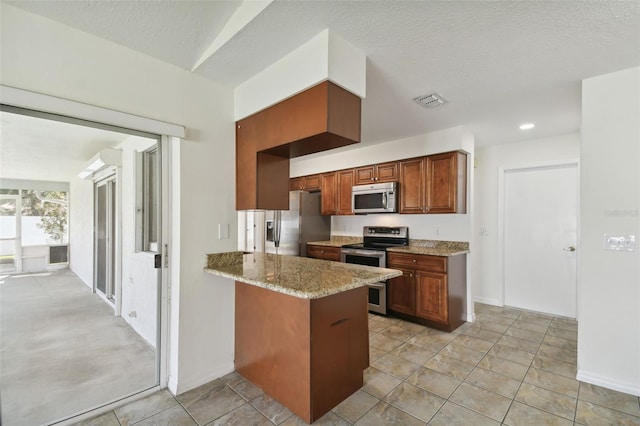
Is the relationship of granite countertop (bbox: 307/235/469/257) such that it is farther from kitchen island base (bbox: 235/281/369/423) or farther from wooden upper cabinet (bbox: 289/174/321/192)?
kitchen island base (bbox: 235/281/369/423)

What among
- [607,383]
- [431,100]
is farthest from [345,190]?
[607,383]

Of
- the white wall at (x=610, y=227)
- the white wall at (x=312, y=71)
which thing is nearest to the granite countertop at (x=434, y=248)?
the white wall at (x=610, y=227)

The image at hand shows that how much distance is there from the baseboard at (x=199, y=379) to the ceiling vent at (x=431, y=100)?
2.97 metres

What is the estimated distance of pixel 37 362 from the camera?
7.00ft

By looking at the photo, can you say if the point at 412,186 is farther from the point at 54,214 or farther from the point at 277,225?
the point at 54,214

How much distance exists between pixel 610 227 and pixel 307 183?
13.6 ft

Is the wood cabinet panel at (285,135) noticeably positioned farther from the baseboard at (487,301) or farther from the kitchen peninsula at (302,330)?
the baseboard at (487,301)

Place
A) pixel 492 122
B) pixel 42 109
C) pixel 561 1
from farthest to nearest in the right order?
pixel 492 122
pixel 42 109
pixel 561 1

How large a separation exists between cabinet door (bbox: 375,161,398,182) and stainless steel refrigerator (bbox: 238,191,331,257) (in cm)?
129

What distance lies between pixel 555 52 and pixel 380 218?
3.04 metres

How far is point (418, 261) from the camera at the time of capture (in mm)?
3689

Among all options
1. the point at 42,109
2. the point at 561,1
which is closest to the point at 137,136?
the point at 42,109

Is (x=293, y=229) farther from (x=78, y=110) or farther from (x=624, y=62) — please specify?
(x=624, y=62)

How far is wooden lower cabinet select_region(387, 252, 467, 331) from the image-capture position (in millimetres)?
3477
